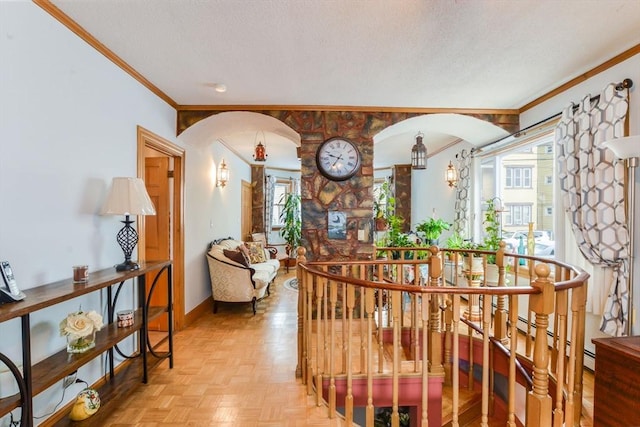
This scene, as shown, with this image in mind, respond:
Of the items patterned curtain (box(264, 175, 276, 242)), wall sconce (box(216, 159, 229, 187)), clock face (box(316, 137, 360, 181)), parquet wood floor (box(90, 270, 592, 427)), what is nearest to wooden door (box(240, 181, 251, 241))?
patterned curtain (box(264, 175, 276, 242))

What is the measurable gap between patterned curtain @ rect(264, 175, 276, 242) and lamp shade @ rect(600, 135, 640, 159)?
6032 mm

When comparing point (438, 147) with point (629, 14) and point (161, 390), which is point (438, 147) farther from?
point (161, 390)

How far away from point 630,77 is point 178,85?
358cm

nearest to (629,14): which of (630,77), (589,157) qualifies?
(630,77)

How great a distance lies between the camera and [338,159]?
11.5 ft

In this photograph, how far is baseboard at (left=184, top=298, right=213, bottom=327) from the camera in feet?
11.9

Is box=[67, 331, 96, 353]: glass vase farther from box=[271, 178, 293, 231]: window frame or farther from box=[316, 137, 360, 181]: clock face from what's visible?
box=[271, 178, 293, 231]: window frame

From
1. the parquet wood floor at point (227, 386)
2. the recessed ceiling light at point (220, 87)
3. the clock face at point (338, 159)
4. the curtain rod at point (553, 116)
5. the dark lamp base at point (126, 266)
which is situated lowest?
the parquet wood floor at point (227, 386)

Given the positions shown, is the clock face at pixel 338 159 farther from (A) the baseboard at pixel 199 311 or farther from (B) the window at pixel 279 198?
(B) the window at pixel 279 198

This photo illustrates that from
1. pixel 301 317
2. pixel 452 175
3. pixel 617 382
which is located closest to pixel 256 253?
pixel 301 317

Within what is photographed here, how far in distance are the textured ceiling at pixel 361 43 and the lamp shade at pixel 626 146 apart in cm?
74

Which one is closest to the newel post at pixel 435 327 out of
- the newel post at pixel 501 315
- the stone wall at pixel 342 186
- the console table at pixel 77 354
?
the newel post at pixel 501 315

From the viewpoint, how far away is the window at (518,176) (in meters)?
3.71

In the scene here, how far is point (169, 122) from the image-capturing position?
10.6ft
